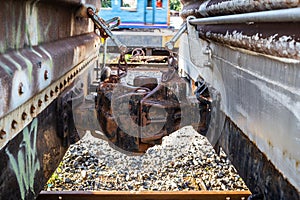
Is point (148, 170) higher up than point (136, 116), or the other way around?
point (136, 116)

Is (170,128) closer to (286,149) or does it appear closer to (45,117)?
(45,117)

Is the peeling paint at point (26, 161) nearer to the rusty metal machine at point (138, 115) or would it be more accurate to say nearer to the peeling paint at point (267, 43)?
the rusty metal machine at point (138, 115)

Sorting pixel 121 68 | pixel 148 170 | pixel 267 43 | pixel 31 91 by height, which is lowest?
pixel 148 170

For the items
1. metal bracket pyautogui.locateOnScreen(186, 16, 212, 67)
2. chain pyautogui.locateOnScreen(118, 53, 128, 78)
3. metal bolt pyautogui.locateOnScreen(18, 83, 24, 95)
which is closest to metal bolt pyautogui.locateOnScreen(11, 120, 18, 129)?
metal bolt pyautogui.locateOnScreen(18, 83, 24, 95)

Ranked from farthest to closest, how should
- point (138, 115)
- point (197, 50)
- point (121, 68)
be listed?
point (197, 50) → point (121, 68) → point (138, 115)

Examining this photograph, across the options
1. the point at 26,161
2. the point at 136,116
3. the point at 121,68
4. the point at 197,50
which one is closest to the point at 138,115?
the point at 136,116

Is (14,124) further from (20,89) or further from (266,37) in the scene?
(266,37)

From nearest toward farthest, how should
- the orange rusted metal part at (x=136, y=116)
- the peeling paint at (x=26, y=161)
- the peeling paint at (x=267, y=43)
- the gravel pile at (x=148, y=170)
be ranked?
the peeling paint at (x=267, y=43) < the peeling paint at (x=26, y=161) < the orange rusted metal part at (x=136, y=116) < the gravel pile at (x=148, y=170)

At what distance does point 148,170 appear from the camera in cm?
368

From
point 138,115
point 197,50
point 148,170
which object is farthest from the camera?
point 148,170

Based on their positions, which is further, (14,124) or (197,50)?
(197,50)

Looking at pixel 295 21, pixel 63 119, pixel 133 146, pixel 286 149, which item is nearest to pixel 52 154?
pixel 63 119

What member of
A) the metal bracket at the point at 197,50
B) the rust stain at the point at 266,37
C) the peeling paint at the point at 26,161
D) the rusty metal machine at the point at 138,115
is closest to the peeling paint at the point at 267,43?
the rust stain at the point at 266,37

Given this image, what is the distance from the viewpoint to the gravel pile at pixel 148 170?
134 inches
